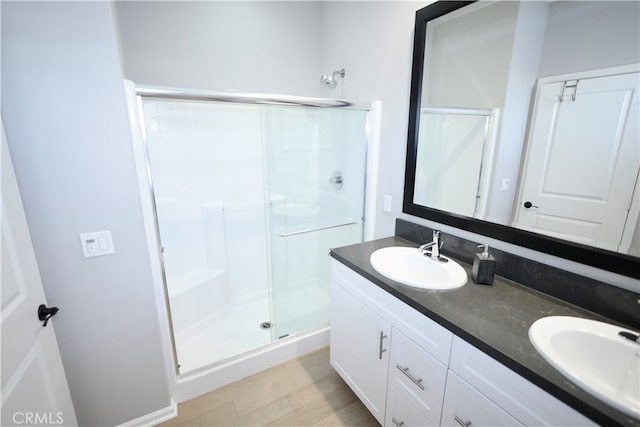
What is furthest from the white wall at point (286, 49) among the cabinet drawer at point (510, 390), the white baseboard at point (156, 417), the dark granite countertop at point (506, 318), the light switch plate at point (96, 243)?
the white baseboard at point (156, 417)

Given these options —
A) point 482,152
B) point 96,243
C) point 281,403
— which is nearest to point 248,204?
point 96,243

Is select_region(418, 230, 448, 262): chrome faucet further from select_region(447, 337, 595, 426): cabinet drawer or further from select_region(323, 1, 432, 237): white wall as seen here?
select_region(447, 337, 595, 426): cabinet drawer

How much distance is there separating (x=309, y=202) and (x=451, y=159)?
1.14 m

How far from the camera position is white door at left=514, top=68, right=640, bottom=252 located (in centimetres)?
95

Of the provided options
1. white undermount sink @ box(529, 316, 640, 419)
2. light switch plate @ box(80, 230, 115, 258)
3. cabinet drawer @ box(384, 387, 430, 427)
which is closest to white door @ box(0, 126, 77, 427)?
light switch plate @ box(80, 230, 115, 258)

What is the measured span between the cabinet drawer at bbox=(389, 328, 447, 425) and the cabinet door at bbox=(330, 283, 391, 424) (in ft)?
0.16

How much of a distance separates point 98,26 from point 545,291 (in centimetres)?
208

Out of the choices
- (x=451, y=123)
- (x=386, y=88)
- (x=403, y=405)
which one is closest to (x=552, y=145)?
(x=451, y=123)

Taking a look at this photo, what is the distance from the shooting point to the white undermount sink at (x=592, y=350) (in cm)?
81

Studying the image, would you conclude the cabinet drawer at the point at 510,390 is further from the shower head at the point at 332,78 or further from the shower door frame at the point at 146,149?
the shower head at the point at 332,78

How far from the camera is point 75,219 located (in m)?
1.18

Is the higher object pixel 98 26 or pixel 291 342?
pixel 98 26

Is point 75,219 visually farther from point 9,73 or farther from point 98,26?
point 98,26

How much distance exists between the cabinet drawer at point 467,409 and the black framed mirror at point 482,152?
64 cm
